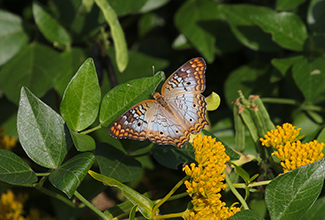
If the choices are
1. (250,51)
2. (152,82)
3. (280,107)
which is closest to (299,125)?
(280,107)

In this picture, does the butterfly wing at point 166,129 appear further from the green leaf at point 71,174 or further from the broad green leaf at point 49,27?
the broad green leaf at point 49,27

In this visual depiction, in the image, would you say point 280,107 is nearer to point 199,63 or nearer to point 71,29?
point 199,63

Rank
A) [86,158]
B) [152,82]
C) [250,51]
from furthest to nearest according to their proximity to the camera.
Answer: [250,51] < [152,82] < [86,158]

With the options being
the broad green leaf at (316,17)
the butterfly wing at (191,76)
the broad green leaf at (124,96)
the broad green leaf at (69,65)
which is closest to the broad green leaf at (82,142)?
the broad green leaf at (124,96)

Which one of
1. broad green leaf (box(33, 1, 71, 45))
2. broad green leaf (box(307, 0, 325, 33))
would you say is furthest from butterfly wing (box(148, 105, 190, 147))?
broad green leaf (box(307, 0, 325, 33))

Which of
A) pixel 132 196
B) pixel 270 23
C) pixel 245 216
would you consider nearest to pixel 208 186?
pixel 245 216

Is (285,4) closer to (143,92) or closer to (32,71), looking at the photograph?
(143,92)

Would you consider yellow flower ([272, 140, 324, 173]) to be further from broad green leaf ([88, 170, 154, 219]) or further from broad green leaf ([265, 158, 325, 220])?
broad green leaf ([88, 170, 154, 219])
